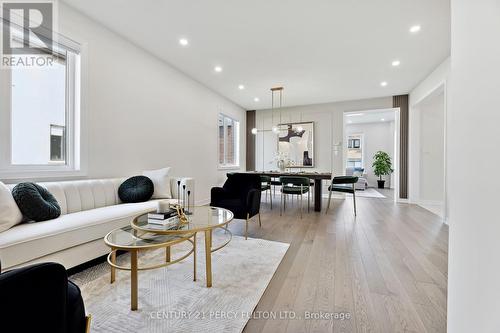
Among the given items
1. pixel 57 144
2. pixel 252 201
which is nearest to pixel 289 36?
pixel 252 201

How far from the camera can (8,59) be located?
6.97 ft

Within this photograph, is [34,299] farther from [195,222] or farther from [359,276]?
[359,276]

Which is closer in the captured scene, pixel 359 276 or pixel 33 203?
pixel 33 203

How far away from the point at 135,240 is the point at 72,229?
63 cm

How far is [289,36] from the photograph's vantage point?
118 inches

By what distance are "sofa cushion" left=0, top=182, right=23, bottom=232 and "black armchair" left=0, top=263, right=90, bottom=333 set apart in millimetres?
1480

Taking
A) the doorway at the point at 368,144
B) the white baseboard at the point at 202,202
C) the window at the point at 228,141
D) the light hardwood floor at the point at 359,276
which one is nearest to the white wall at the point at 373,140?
the doorway at the point at 368,144

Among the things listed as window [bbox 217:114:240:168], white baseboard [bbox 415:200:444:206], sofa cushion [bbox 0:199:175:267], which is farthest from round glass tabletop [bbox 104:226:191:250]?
white baseboard [bbox 415:200:444:206]

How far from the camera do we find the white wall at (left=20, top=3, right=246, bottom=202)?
8.84ft

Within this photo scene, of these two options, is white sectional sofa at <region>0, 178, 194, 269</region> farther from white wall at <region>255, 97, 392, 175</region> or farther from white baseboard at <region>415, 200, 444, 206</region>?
white baseboard at <region>415, 200, 444, 206</region>

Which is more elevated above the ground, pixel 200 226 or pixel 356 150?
pixel 356 150

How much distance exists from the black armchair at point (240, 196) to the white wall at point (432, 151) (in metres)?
4.47

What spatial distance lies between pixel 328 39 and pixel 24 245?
13.1 ft

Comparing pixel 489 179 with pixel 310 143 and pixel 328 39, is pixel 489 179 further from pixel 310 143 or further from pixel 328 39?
pixel 310 143
